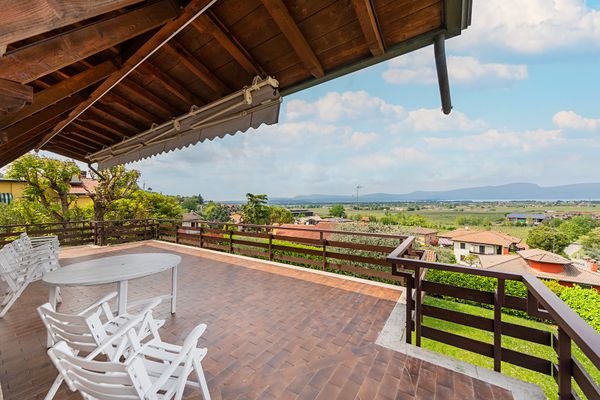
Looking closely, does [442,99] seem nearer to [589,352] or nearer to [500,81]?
[589,352]

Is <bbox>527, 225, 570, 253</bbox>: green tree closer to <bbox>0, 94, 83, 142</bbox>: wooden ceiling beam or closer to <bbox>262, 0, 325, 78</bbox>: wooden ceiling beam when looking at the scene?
<bbox>262, 0, 325, 78</bbox>: wooden ceiling beam

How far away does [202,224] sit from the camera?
7.22 m

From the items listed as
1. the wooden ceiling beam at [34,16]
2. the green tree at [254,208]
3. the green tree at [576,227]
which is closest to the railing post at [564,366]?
the wooden ceiling beam at [34,16]

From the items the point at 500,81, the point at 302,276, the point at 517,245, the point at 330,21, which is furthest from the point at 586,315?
the point at 517,245

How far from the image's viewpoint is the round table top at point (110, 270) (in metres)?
2.24

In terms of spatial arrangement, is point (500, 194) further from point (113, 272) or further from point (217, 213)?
point (113, 272)

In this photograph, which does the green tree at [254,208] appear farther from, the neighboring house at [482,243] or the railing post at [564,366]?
the railing post at [564,366]

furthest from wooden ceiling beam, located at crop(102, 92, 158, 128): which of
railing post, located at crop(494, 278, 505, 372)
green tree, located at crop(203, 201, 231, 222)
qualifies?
green tree, located at crop(203, 201, 231, 222)

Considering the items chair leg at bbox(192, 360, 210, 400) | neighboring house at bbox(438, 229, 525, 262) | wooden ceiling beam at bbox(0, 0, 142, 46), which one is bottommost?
neighboring house at bbox(438, 229, 525, 262)

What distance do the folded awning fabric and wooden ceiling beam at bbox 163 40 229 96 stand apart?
0.47 ft

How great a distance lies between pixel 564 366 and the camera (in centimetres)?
135

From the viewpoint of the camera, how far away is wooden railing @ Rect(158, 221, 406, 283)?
4441 millimetres

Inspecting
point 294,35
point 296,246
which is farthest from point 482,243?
point 294,35

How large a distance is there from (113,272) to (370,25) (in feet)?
10.2
